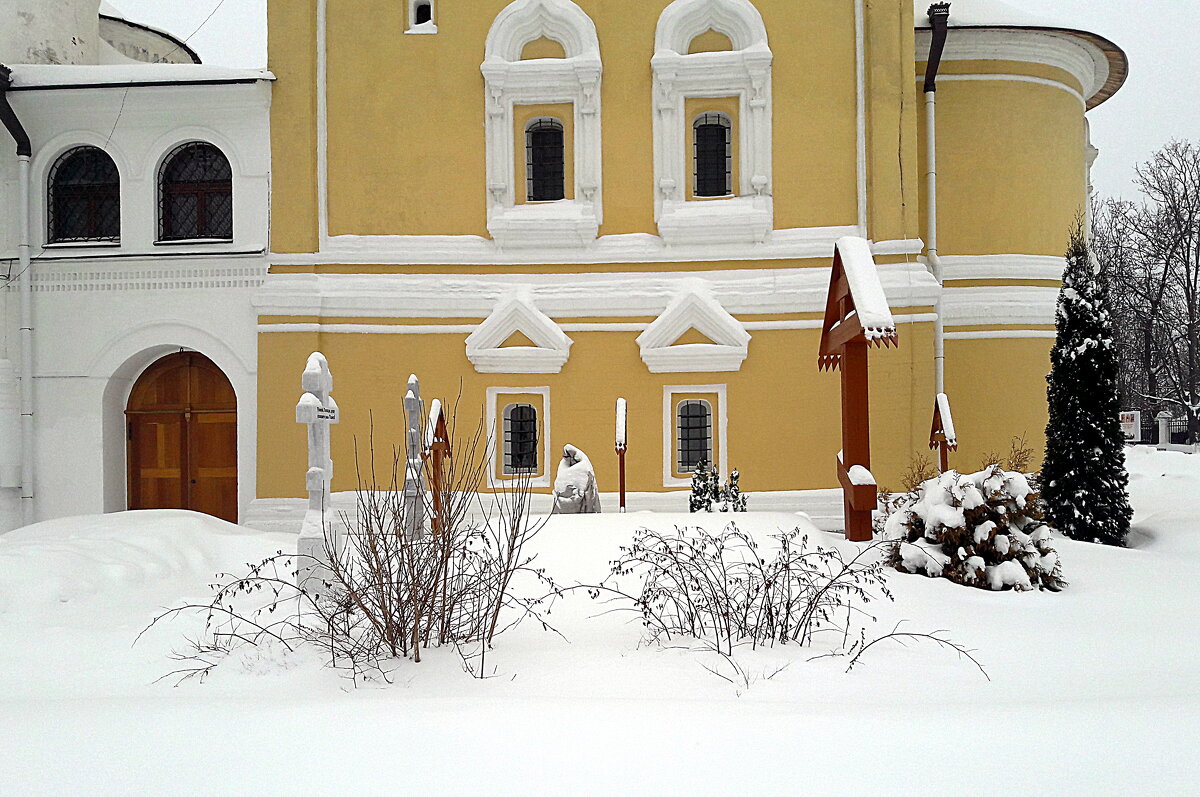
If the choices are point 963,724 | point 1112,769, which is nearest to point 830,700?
point 963,724

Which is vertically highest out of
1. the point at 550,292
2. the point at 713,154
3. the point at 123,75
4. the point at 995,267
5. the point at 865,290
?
the point at 123,75

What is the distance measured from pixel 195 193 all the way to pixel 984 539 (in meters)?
11.6

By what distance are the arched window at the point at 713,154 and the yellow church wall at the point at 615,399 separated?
233 centimetres

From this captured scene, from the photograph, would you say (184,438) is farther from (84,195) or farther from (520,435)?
(520,435)

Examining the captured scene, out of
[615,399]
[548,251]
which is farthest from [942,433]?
[548,251]

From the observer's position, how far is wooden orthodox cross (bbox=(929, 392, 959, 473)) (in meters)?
11.0

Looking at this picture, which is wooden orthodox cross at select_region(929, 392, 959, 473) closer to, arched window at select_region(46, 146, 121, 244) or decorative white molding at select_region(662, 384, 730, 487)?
decorative white molding at select_region(662, 384, 730, 487)

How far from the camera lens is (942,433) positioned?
1141 centimetres

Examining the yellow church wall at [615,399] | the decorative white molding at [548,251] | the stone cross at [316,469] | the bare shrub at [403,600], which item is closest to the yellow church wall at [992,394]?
the yellow church wall at [615,399]

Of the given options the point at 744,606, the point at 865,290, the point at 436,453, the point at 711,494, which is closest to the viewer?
the point at 744,606

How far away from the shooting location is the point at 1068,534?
1026 cm

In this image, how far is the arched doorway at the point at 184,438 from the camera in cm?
1286

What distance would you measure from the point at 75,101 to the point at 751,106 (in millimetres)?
9822

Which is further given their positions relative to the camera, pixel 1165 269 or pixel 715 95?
pixel 1165 269
